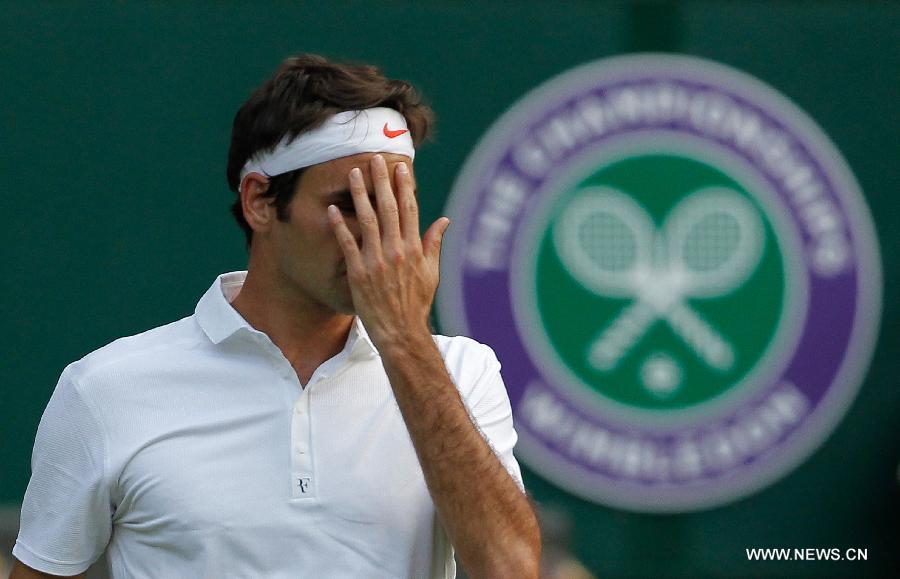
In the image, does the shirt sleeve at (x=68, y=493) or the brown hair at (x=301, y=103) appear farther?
the brown hair at (x=301, y=103)

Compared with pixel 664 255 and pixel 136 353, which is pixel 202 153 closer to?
pixel 664 255

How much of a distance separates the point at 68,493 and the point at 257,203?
0.48 m

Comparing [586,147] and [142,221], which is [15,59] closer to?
[142,221]

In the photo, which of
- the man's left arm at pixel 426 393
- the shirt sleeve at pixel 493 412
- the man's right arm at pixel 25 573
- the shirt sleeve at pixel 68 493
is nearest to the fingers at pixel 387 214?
the man's left arm at pixel 426 393

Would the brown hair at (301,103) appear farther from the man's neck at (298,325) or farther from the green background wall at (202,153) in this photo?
the green background wall at (202,153)

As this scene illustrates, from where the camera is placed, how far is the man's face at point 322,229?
2.00 m

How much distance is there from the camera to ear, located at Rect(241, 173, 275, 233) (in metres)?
2.09

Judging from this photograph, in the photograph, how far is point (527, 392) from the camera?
12.3 feet

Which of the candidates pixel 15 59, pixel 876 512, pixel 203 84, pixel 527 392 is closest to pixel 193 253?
pixel 203 84

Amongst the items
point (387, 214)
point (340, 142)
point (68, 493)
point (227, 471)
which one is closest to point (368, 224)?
point (387, 214)

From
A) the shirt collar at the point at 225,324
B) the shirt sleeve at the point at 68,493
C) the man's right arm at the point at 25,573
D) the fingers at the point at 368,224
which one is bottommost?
the man's right arm at the point at 25,573

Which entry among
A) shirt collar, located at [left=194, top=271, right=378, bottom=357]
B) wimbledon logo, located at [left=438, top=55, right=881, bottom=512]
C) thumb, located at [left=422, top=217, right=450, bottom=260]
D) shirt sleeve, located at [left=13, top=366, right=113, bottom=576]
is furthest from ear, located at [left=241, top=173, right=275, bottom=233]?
wimbledon logo, located at [left=438, top=55, right=881, bottom=512]

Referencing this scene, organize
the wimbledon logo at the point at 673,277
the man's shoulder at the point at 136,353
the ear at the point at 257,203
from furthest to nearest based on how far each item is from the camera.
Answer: the wimbledon logo at the point at 673,277 → the ear at the point at 257,203 → the man's shoulder at the point at 136,353

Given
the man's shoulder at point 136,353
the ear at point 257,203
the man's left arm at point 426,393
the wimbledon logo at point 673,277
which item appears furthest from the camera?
the wimbledon logo at point 673,277
